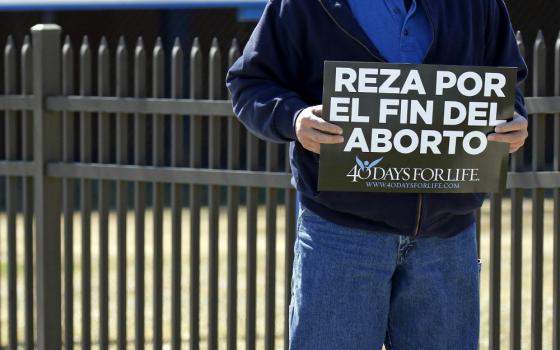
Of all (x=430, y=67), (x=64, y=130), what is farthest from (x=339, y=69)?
(x=64, y=130)

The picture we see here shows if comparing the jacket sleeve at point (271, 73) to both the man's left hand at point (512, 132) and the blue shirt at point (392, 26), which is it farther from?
the man's left hand at point (512, 132)

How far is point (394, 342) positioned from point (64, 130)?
2436mm

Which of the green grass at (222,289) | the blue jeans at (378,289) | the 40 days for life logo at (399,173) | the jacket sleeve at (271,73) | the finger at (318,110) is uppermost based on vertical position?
the jacket sleeve at (271,73)

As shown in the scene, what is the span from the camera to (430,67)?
2.54 meters

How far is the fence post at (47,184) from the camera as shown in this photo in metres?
4.77

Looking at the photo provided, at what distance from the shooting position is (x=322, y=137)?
8.23 feet

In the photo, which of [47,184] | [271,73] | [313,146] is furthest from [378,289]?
[47,184]

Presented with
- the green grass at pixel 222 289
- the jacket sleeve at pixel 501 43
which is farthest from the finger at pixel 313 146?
the green grass at pixel 222 289

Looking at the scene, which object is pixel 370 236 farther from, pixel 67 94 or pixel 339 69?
pixel 67 94

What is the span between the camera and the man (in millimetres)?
2600

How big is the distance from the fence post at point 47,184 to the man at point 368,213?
7.33 ft

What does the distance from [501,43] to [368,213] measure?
57 centimetres

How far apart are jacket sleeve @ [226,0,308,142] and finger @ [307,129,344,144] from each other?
0.37 ft

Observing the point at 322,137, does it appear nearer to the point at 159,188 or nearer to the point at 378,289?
the point at 378,289
